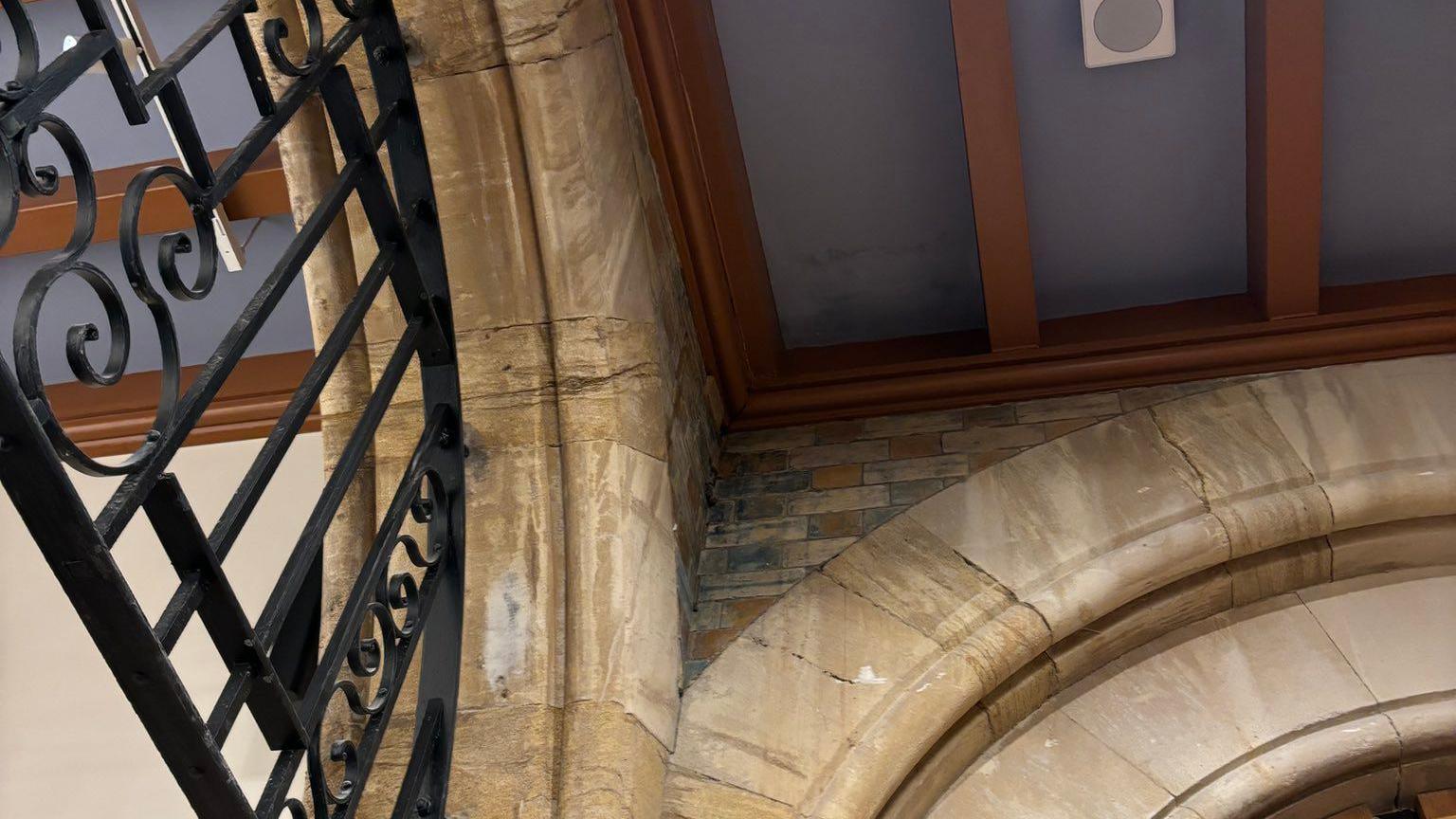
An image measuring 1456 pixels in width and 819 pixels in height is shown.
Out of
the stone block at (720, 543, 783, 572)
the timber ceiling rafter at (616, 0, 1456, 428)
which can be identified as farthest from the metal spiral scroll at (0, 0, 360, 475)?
the stone block at (720, 543, 783, 572)

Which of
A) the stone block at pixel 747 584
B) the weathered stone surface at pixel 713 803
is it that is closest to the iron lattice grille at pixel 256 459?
the weathered stone surface at pixel 713 803

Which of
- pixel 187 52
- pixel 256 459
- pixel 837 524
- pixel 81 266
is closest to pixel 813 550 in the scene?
pixel 837 524

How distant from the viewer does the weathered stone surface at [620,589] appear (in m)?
2.41

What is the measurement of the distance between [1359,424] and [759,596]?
4.53 feet

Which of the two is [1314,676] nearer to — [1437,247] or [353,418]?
[1437,247]

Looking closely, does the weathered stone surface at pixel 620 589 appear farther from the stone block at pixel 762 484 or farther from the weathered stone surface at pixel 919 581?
the stone block at pixel 762 484

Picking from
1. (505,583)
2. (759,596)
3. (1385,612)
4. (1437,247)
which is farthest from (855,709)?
(1437,247)

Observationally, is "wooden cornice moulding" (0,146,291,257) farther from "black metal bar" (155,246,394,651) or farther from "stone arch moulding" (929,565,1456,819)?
"stone arch moulding" (929,565,1456,819)

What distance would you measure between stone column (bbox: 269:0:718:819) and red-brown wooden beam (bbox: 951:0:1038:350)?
28.9 inches

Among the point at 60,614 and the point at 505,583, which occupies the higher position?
the point at 60,614

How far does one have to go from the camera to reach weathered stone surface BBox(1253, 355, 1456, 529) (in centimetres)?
288

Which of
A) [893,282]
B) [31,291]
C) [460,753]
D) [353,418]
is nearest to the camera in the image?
[31,291]

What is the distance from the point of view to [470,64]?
248 cm

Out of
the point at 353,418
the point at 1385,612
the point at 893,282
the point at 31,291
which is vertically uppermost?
the point at 893,282
